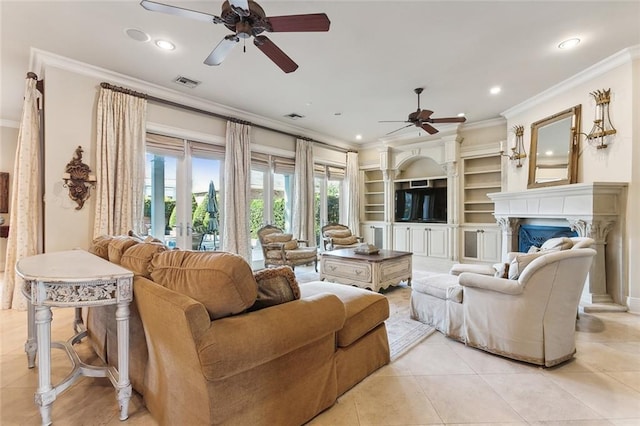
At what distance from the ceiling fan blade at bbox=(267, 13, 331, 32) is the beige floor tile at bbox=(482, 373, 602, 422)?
9.42 ft

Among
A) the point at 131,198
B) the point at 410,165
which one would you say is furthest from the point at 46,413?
the point at 410,165

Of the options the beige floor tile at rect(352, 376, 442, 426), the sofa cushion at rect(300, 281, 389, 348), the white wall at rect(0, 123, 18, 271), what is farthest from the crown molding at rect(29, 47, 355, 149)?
the beige floor tile at rect(352, 376, 442, 426)

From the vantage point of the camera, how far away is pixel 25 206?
362 centimetres

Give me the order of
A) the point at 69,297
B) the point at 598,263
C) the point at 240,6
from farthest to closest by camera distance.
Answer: the point at 598,263 < the point at 240,6 < the point at 69,297

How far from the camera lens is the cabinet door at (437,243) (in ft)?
21.9

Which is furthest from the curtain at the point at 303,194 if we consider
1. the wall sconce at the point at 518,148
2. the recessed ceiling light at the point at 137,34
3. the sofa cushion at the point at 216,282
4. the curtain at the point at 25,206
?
the sofa cushion at the point at 216,282

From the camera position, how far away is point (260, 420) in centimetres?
155

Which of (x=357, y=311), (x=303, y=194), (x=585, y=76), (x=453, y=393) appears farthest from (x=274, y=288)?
(x=585, y=76)

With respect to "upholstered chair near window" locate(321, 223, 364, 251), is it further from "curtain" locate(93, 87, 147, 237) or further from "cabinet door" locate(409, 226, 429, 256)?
"curtain" locate(93, 87, 147, 237)

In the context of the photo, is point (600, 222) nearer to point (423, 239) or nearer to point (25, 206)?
point (423, 239)

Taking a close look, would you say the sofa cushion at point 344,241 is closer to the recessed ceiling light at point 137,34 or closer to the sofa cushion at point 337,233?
the sofa cushion at point 337,233

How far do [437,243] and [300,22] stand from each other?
5.75 metres

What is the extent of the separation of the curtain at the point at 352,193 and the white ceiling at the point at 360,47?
114 inches

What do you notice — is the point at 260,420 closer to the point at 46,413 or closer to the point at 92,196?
the point at 46,413
